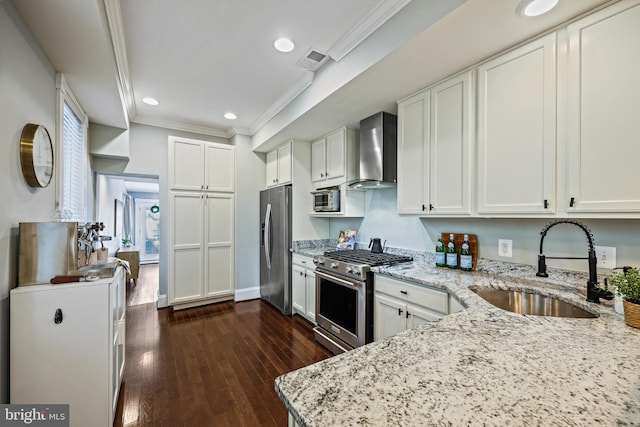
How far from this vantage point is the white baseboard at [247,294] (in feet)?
13.6

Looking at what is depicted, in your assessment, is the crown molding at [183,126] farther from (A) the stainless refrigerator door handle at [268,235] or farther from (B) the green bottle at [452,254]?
(B) the green bottle at [452,254]

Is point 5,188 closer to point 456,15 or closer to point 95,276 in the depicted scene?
point 95,276

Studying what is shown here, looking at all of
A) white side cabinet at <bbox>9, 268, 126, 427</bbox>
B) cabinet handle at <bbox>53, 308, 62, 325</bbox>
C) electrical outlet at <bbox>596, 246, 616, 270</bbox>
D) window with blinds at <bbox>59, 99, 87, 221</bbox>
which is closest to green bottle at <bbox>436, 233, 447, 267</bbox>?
electrical outlet at <bbox>596, 246, 616, 270</bbox>

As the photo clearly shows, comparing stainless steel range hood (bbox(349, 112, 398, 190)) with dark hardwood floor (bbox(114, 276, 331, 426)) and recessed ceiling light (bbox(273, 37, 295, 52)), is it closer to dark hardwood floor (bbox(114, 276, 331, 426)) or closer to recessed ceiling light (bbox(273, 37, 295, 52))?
recessed ceiling light (bbox(273, 37, 295, 52))

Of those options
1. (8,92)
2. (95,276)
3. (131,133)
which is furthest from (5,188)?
(131,133)

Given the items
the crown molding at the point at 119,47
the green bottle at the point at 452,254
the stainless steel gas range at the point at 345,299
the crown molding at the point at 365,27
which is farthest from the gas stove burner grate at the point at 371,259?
the crown molding at the point at 119,47

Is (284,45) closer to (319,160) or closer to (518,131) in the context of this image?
(319,160)

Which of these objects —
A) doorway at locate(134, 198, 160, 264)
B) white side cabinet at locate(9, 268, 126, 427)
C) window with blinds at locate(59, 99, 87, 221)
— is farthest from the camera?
doorway at locate(134, 198, 160, 264)

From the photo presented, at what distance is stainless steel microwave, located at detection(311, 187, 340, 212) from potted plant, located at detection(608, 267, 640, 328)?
8.13 ft

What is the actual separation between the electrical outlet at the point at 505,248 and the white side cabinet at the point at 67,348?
8.88 ft

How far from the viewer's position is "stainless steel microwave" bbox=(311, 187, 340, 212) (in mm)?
3301

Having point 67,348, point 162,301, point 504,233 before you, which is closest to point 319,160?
point 504,233

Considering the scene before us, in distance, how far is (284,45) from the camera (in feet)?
7.16

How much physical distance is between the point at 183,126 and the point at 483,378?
4.63m
